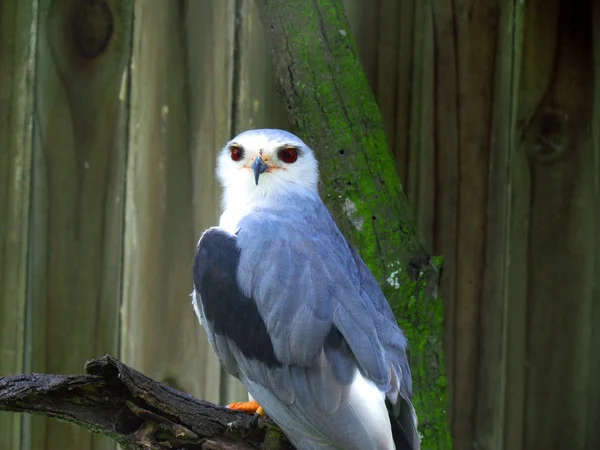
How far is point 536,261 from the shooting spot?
4.66 metres

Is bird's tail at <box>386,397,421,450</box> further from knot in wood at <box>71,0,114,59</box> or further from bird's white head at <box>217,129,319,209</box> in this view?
knot in wood at <box>71,0,114,59</box>

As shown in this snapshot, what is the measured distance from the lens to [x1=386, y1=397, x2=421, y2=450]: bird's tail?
3.61 meters

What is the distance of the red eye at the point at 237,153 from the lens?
4.40m

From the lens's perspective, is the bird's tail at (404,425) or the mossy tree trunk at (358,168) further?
the mossy tree trunk at (358,168)

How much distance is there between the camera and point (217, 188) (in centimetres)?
479

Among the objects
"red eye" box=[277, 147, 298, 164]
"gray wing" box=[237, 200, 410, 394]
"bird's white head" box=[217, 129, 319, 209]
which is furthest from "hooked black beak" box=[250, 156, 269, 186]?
"gray wing" box=[237, 200, 410, 394]

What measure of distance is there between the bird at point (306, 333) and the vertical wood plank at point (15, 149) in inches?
47.0

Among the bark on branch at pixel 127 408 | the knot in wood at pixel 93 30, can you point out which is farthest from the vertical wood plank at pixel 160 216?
the bark on branch at pixel 127 408

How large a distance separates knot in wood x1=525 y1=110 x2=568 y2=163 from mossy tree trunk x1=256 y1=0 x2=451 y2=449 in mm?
819

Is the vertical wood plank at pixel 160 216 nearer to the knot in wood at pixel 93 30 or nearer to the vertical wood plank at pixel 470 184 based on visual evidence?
the knot in wood at pixel 93 30

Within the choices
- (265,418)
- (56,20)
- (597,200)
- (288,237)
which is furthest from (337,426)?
(56,20)

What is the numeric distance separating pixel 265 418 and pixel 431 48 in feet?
6.84

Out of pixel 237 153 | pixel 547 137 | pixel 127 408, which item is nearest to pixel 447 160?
pixel 547 137

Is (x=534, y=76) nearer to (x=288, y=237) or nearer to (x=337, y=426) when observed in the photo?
(x=288, y=237)
